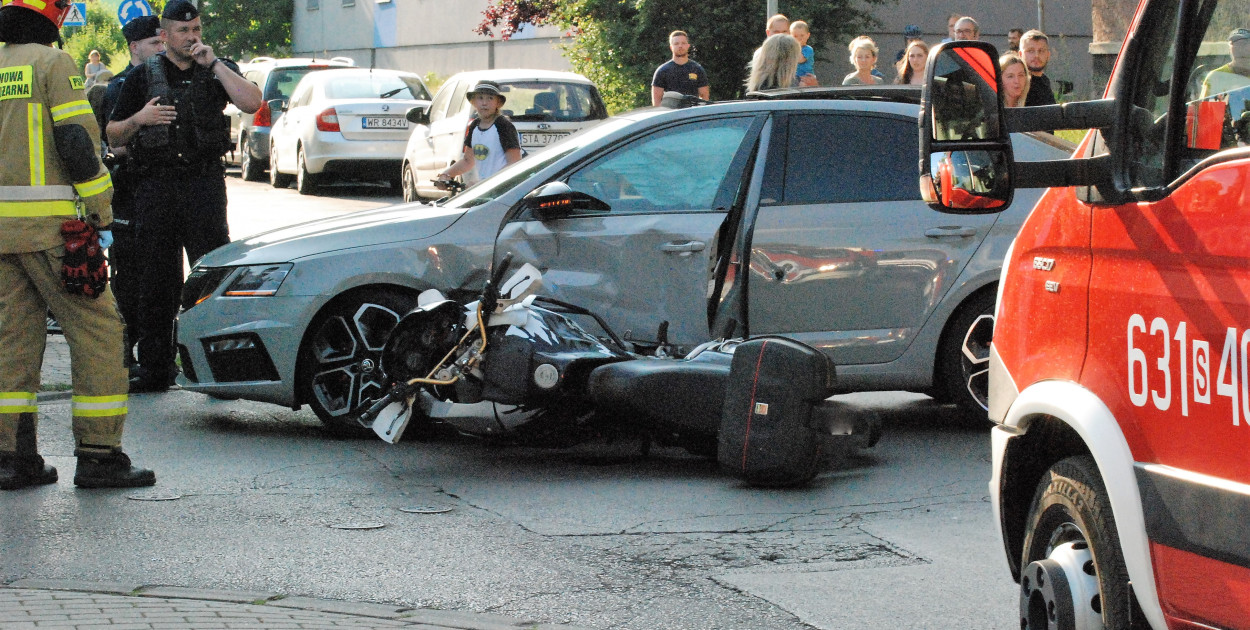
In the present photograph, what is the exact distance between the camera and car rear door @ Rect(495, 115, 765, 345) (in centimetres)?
702

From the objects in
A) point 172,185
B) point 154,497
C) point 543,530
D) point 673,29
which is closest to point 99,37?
point 673,29

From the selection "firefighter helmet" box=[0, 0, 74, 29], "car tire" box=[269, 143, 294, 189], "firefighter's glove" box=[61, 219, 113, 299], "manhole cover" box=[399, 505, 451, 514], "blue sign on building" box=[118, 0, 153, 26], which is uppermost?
"blue sign on building" box=[118, 0, 153, 26]

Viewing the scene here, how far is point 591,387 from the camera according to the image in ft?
21.1

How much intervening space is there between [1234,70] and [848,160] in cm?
431

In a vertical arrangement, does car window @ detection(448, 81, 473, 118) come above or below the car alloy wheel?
above

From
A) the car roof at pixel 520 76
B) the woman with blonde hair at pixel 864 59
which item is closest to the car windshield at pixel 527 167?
the woman with blonde hair at pixel 864 59

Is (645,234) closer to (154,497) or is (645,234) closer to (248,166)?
(154,497)

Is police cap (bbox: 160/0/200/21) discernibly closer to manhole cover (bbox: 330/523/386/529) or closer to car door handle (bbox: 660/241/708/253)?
car door handle (bbox: 660/241/708/253)

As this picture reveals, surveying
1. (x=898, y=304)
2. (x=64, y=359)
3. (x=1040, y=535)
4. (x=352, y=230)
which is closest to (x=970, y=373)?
(x=898, y=304)

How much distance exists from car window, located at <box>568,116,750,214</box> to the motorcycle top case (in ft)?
3.81

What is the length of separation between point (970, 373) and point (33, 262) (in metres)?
4.10

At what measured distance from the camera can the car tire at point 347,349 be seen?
7.12m

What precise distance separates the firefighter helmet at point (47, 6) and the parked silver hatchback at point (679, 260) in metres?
1.42

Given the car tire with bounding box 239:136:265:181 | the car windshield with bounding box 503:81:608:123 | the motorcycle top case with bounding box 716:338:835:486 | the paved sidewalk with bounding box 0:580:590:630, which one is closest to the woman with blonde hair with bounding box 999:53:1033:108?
the motorcycle top case with bounding box 716:338:835:486
